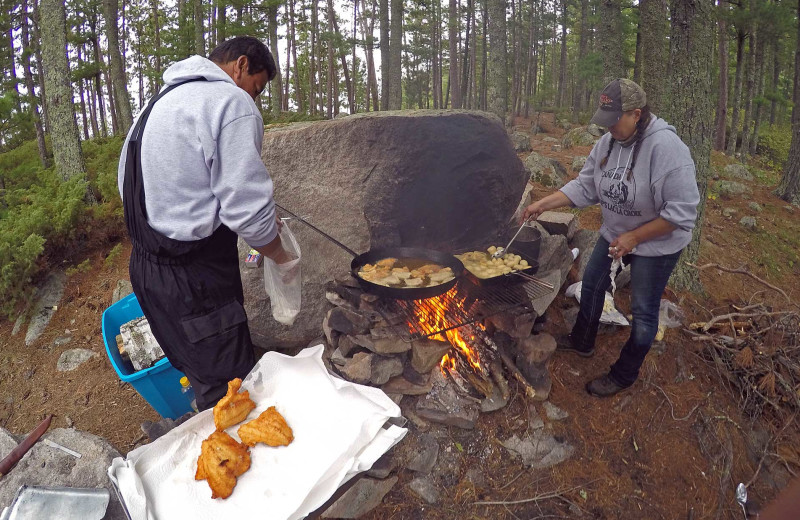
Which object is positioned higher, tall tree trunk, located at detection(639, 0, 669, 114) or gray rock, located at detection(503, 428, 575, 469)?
tall tree trunk, located at detection(639, 0, 669, 114)

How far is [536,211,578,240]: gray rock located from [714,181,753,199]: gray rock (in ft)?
21.0

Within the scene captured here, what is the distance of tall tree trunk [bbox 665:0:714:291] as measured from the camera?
4738mm

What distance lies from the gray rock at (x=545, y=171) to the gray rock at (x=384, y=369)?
18.1 ft

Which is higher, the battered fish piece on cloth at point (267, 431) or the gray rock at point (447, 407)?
the battered fish piece on cloth at point (267, 431)

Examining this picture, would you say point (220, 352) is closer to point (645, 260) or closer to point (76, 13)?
point (645, 260)

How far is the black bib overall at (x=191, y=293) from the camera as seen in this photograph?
242 cm

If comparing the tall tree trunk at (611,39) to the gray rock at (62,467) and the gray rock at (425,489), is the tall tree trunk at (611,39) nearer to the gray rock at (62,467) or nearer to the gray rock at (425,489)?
the gray rock at (425,489)

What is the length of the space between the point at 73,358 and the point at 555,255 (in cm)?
534

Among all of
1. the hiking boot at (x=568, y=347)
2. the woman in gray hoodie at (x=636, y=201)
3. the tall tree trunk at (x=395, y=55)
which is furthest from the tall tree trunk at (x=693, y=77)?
the tall tree trunk at (x=395, y=55)

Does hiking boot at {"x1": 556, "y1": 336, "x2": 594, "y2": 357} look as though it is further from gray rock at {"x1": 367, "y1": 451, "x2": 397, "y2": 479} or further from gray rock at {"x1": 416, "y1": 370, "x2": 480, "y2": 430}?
gray rock at {"x1": 367, "y1": 451, "x2": 397, "y2": 479}

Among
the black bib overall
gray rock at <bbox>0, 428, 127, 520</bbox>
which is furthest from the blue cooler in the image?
the black bib overall

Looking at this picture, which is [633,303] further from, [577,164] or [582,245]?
[577,164]

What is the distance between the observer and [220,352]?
2711mm

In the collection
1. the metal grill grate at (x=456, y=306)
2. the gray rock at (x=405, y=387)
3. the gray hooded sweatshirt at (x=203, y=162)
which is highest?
the gray hooded sweatshirt at (x=203, y=162)
